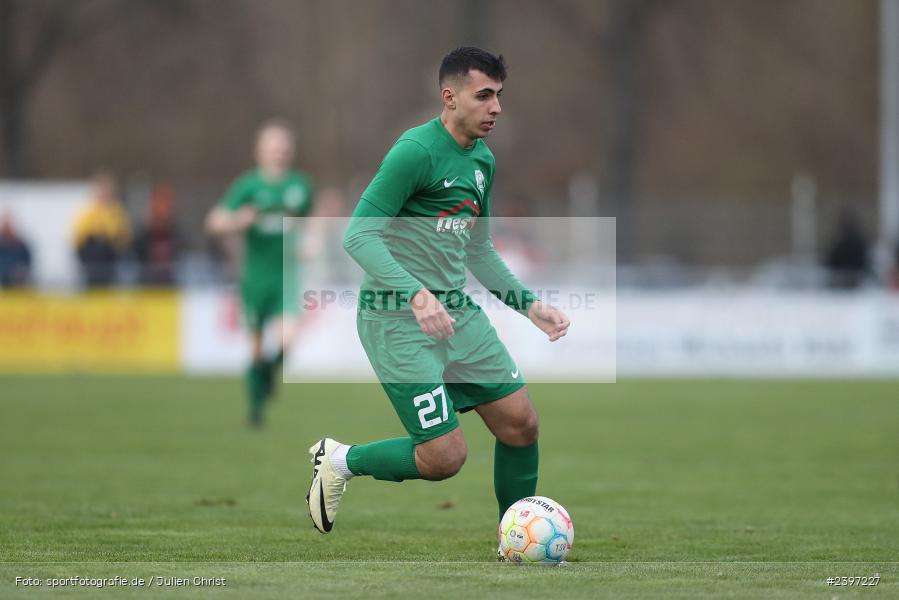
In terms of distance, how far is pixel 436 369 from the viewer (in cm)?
700

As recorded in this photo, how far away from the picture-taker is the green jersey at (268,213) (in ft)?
46.1

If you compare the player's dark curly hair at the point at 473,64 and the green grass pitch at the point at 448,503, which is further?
the player's dark curly hair at the point at 473,64

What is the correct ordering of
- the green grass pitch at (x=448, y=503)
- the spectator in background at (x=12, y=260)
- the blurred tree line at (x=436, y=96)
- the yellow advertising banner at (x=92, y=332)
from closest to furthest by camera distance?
the green grass pitch at (x=448, y=503)
the yellow advertising banner at (x=92, y=332)
the spectator in background at (x=12, y=260)
the blurred tree line at (x=436, y=96)

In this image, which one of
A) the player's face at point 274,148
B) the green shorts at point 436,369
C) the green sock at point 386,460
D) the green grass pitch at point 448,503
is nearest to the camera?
the green grass pitch at point 448,503

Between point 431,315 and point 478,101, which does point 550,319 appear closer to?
point 431,315

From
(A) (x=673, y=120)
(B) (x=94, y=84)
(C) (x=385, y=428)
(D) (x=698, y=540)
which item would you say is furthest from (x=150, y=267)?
(A) (x=673, y=120)

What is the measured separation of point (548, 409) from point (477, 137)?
9934 mm

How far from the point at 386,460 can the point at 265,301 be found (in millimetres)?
7345

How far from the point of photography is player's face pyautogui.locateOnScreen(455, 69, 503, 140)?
696cm

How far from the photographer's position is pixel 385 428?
548 inches

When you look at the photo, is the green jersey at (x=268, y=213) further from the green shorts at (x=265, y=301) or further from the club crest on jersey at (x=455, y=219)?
the club crest on jersey at (x=455, y=219)

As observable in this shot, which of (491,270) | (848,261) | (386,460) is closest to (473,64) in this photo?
(491,270)

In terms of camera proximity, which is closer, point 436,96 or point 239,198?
point 239,198

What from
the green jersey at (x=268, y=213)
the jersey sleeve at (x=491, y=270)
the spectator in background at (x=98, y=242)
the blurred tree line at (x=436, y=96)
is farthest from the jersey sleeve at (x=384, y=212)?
the blurred tree line at (x=436, y=96)
